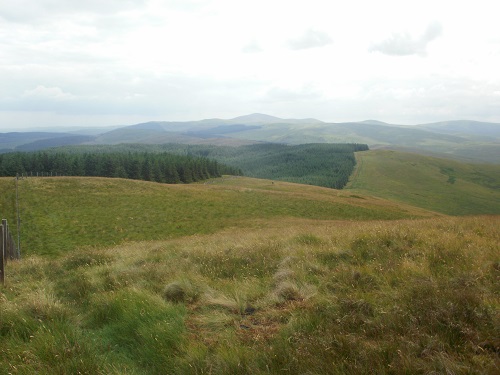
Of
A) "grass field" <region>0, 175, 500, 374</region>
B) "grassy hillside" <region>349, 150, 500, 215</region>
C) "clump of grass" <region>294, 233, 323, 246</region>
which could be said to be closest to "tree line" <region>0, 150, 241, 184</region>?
"grassy hillside" <region>349, 150, 500, 215</region>

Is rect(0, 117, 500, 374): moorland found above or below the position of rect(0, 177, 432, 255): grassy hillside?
above

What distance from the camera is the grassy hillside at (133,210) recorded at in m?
33.9

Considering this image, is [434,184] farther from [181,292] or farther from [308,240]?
[181,292]

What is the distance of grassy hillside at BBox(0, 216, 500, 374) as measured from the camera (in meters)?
4.01

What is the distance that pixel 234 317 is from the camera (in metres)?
5.75

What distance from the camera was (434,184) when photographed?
15350 cm

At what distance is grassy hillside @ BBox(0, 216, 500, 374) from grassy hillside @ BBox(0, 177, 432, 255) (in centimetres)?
2526

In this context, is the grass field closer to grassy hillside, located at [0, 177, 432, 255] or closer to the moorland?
the moorland

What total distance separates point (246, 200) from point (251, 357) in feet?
164

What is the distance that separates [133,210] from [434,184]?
5926 inches

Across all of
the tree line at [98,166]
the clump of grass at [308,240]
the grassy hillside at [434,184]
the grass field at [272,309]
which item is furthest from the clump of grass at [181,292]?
the grassy hillside at [434,184]

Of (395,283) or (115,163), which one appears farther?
(115,163)

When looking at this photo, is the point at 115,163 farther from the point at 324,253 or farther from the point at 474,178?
the point at 474,178

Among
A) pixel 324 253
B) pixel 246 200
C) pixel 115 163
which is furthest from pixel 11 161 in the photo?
pixel 324 253
